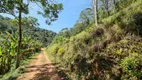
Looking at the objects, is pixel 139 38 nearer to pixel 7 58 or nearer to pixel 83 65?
pixel 83 65

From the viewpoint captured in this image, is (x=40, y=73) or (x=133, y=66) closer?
(x=133, y=66)

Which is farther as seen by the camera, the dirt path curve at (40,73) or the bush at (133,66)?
the dirt path curve at (40,73)

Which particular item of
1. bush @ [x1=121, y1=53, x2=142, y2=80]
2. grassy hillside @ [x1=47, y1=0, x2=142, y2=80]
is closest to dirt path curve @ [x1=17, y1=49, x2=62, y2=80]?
grassy hillside @ [x1=47, y1=0, x2=142, y2=80]

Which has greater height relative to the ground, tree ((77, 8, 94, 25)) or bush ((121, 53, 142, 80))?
tree ((77, 8, 94, 25))

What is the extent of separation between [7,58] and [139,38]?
1735 cm

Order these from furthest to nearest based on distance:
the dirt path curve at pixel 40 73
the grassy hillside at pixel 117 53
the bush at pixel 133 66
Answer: the dirt path curve at pixel 40 73
the grassy hillside at pixel 117 53
the bush at pixel 133 66

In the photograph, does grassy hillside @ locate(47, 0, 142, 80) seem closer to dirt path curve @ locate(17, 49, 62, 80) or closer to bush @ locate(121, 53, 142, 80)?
bush @ locate(121, 53, 142, 80)

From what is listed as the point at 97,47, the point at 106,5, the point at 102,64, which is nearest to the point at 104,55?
the point at 102,64

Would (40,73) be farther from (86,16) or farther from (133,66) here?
(86,16)

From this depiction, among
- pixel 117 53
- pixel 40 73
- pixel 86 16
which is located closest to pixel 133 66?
pixel 117 53

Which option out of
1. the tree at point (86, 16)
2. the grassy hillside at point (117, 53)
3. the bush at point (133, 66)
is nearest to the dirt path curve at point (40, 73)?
the grassy hillside at point (117, 53)

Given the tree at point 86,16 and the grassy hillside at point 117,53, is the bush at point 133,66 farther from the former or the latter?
the tree at point 86,16

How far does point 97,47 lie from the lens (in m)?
10.2

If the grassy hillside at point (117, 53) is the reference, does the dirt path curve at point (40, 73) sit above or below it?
below
